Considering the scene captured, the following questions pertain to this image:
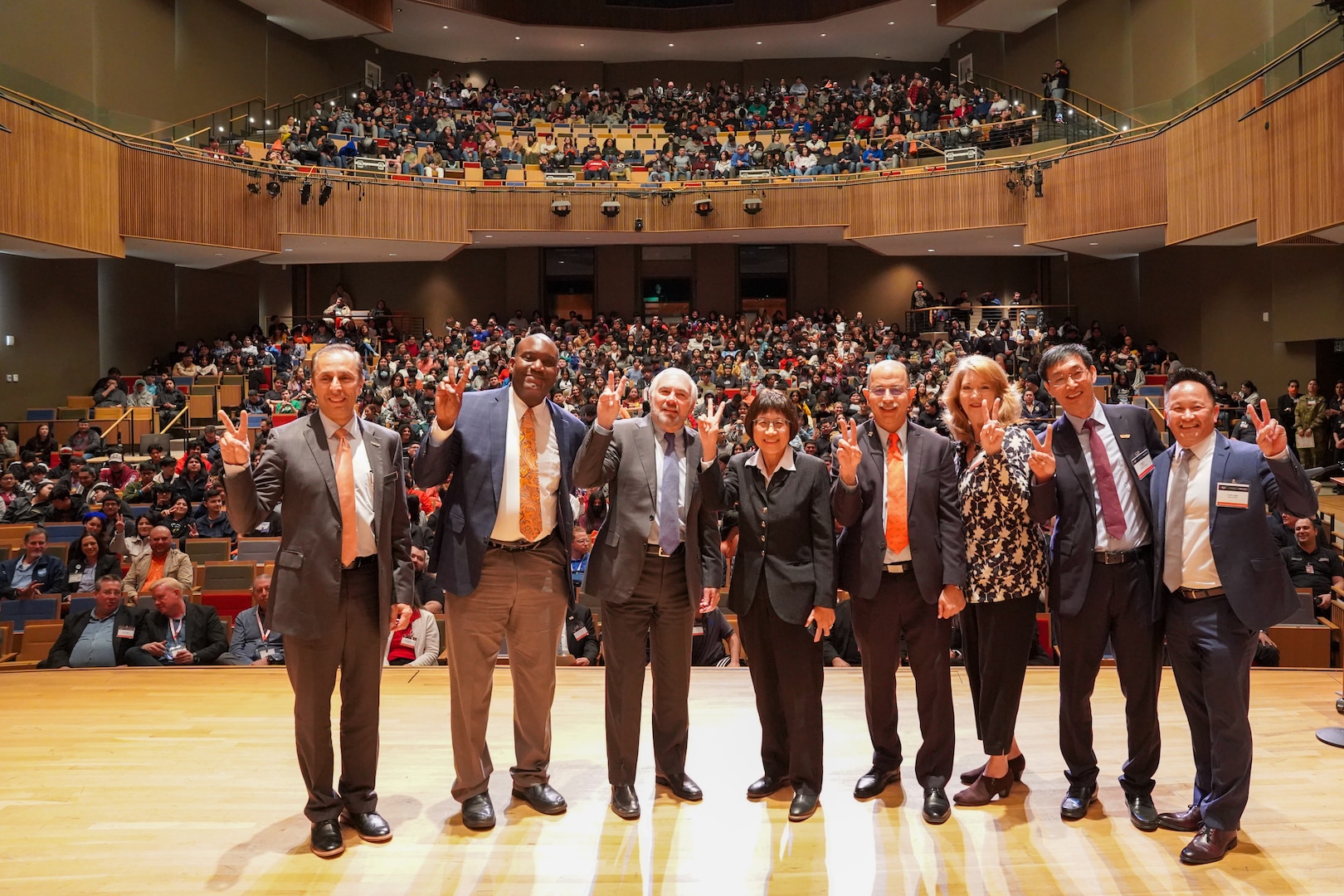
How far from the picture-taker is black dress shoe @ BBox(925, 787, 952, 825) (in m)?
2.98

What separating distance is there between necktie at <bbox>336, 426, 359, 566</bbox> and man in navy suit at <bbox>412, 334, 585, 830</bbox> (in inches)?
7.5

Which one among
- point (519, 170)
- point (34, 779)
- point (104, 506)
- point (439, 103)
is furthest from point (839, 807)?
point (439, 103)

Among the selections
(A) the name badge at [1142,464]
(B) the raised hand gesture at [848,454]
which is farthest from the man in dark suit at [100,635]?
(A) the name badge at [1142,464]

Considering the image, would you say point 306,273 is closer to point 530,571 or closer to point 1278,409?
point 1278,409

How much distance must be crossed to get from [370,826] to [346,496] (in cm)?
99

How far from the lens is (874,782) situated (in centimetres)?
318

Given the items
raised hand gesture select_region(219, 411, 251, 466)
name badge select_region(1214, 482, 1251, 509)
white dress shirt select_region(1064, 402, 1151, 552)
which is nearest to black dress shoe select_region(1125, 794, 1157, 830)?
white dress shirt select_region(1064, 402, 1151, 552)

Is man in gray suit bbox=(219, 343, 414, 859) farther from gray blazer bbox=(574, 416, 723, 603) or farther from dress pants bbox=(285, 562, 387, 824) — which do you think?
gray blazer bbox=(574, 416, 723, 603)

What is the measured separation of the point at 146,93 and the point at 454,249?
5403mm

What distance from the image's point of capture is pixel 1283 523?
5.81m

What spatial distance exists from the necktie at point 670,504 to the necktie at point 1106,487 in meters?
1.28

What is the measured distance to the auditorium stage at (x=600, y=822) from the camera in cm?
269

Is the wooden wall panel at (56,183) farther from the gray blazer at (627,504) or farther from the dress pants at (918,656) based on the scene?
the dress pants at (918,656)

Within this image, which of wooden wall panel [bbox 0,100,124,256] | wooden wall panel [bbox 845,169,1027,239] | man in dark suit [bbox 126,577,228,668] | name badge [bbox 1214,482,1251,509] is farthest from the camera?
wooden wall panel [bbox 845,169,1027,239]
